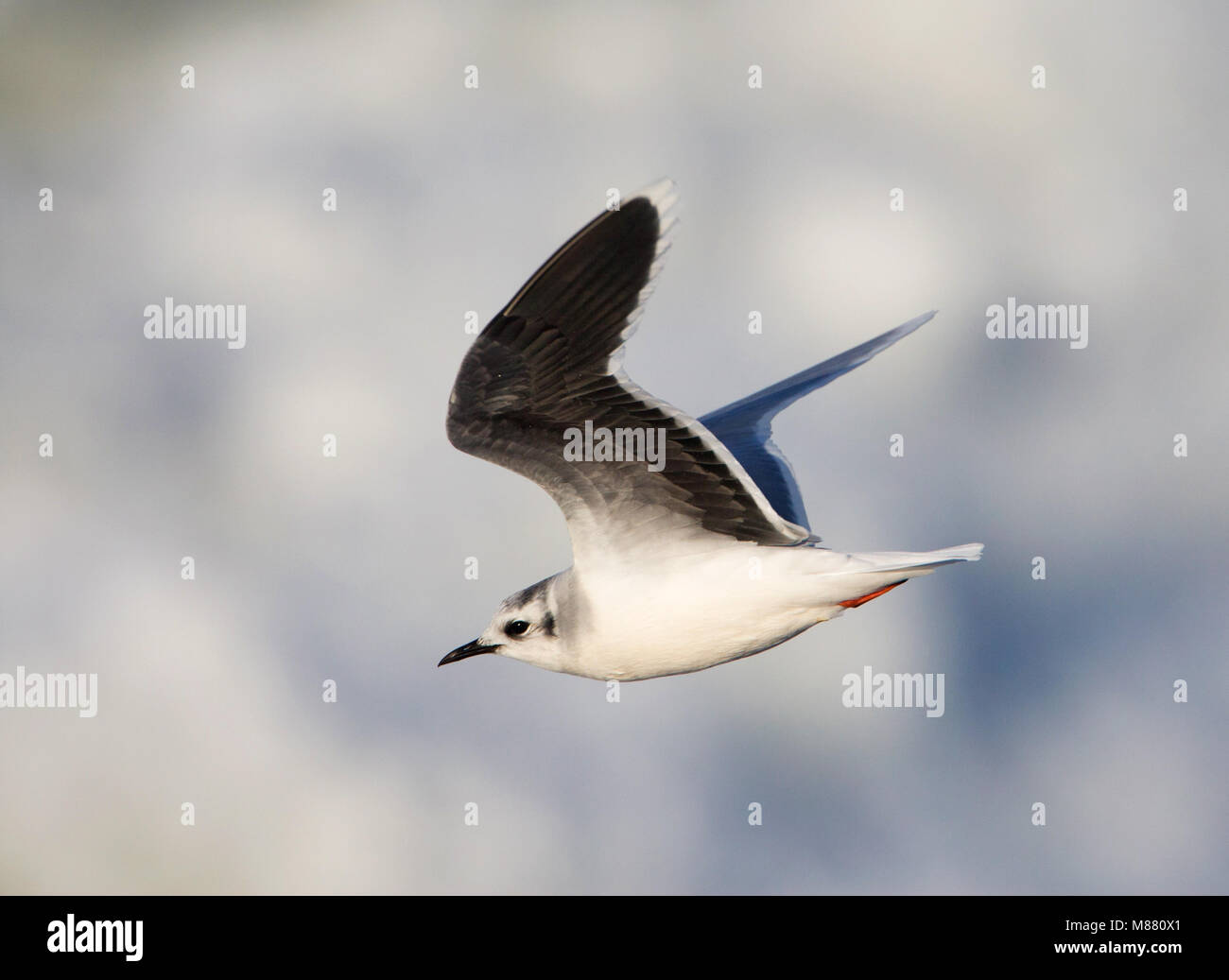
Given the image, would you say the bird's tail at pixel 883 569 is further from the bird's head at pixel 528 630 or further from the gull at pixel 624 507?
the bird's head at pixel 528 630

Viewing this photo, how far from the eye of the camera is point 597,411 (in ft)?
9.14

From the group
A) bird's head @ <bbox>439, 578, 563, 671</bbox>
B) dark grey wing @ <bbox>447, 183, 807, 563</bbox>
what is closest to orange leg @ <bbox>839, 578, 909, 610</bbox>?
A: dark grey wing @ <bbox>447, 183, 807, 563</bbox>

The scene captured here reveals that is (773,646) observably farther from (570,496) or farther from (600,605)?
(570,496)

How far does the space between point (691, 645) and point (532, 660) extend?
489 mm

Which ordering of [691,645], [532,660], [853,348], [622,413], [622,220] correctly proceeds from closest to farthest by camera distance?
[622,220] < [622,413] < [691,645] < [532,660] < [853,348]

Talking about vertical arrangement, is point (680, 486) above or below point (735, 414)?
below

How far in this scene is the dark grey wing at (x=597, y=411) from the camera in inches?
102

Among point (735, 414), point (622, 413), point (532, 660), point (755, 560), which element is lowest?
point (532, 660)

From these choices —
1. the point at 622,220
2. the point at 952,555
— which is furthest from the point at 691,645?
the point at 622,220

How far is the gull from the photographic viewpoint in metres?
2.61

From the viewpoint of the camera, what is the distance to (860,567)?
3.02 meters

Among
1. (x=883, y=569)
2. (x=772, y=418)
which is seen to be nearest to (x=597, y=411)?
(x=883, y=569)

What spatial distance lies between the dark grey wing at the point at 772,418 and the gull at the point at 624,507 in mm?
701

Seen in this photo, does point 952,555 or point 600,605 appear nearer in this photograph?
point 952,555
